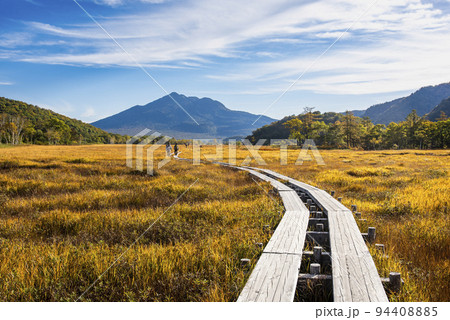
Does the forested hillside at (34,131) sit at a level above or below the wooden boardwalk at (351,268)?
above

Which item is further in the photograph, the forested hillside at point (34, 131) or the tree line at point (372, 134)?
the forested hillside at point (34, 131)

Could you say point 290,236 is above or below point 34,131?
below

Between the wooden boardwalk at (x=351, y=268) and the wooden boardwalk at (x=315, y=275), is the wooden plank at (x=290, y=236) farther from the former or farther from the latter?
the wooden boardwalk at (x=351, y=268)

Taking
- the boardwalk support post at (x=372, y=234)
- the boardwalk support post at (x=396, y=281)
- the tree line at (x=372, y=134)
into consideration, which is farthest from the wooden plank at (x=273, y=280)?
the tree line at (x=372, y=134)

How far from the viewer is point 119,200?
997 centimetres

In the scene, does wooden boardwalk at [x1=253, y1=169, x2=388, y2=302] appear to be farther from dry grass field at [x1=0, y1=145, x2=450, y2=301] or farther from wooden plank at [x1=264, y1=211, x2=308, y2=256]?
wooden plank at [x1=264, y1=211, x2=308, y2=256]

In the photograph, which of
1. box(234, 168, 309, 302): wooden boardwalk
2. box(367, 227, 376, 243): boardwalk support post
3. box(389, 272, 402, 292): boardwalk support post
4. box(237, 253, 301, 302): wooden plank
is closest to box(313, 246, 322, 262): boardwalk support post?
box(234, 168, 309, 302): wooden boardwalk

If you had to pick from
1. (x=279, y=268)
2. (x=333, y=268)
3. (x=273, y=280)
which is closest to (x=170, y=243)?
(x=279, y=268)

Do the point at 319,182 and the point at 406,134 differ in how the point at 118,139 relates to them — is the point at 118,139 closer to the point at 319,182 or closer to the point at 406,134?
the point at 406,134

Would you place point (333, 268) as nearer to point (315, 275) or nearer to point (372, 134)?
point (315, 275)

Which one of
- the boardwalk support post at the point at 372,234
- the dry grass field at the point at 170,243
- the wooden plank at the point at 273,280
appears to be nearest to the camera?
the wooden plank at the point at 273,280

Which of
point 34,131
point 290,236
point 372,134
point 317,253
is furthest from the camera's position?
point 34,131

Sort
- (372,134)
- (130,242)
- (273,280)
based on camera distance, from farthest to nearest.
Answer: (372,134)
(130,242)
(273,280)
